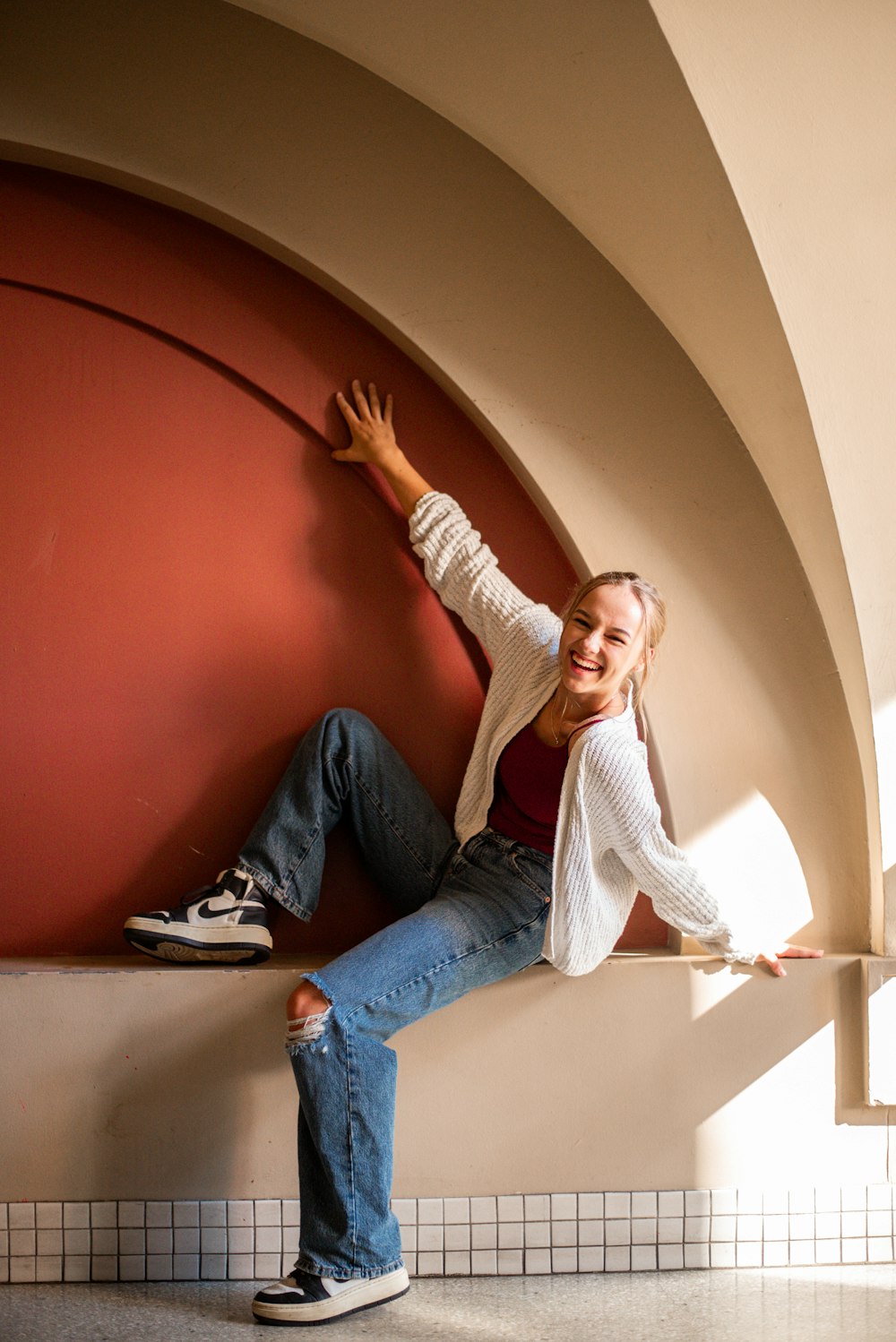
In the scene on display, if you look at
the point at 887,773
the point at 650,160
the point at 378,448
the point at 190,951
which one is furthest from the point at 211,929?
the point at 650,160

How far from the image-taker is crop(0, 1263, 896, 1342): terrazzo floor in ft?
7.66

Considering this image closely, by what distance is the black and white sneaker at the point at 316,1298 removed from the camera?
2346 mm

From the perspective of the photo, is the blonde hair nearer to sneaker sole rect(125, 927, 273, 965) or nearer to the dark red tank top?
the dark red tank top

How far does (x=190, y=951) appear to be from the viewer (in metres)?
2.64

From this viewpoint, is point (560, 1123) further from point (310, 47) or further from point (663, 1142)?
point (310, 47)

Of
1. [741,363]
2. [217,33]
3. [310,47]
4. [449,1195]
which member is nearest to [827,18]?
[741,363]

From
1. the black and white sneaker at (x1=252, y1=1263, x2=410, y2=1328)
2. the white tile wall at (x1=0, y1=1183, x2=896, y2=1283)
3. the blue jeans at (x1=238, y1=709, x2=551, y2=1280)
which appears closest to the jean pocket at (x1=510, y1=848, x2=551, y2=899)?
the blue jeans at (x1=238, y1=709, x2=551, y2=1280)

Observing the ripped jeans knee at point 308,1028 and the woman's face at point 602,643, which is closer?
the ripped jeans knee at point 308,1028

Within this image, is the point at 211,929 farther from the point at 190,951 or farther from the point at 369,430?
the point at 369,430

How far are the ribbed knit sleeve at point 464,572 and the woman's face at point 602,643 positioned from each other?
0.89 feet

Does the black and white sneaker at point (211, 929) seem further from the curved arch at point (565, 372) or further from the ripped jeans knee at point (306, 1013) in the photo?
the curved arch at point (565, 372)

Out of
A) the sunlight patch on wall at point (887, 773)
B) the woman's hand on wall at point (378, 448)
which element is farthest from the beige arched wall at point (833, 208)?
the woman's hand on wall at point (378, 448)

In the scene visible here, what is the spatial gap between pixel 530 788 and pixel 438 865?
0.33 meters

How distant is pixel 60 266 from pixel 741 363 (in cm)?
175
